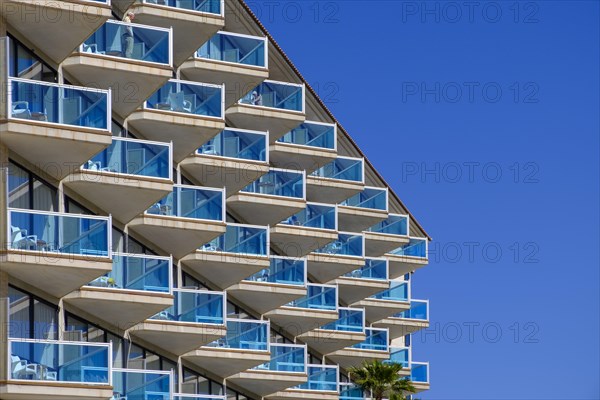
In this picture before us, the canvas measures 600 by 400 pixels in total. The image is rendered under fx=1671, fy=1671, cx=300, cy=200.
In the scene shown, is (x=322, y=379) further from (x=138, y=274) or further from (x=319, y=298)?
(x=138, y=274)

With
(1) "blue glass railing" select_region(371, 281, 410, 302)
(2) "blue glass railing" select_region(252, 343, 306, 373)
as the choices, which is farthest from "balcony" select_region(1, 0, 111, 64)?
(1) "blue glass railing" select_region(371, 281, 410, 302)

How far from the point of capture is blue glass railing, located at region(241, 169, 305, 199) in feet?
187

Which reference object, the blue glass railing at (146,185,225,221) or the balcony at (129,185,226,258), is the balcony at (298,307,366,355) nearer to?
the balcony at (129,185,226,258)

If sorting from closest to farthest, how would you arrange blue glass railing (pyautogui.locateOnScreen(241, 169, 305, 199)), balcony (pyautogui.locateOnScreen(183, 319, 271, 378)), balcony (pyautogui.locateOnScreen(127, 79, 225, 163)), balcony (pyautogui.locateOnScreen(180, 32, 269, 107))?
balcony (pyautogui.locateOnScreen(127, 79, 225, 163))
balcony (pyautogui.locateOnScreen(183, 319, 271, 378))
balcony (pyautogui.locateOnScreen(180, 32, 269, 107))
blue glass railing (pyautogui.locateOnScreen(241, 169, 305, 199))

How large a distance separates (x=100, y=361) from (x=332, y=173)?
26.2 meters

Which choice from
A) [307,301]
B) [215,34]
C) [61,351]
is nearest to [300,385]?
[307,301]

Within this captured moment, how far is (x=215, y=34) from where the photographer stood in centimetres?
5234

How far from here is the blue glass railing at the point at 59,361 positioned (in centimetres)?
3697

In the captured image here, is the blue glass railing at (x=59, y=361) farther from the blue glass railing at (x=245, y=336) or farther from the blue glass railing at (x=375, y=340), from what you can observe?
the blue glass railing at (x=375, y=340)

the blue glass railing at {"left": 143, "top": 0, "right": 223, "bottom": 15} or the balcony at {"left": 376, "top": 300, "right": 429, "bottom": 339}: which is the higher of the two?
the blue glass railing at {"left": 143, "top": 0, "right": 223, "bottom": 15}

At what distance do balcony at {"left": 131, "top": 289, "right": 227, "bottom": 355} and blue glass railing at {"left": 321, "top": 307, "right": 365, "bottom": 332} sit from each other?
15.6 metres

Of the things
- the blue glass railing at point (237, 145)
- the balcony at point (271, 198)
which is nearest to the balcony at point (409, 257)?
the balcony at point (271, 198)

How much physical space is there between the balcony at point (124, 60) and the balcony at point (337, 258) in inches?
750

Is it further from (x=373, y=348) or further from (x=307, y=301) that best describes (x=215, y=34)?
(x=373, y=348)
